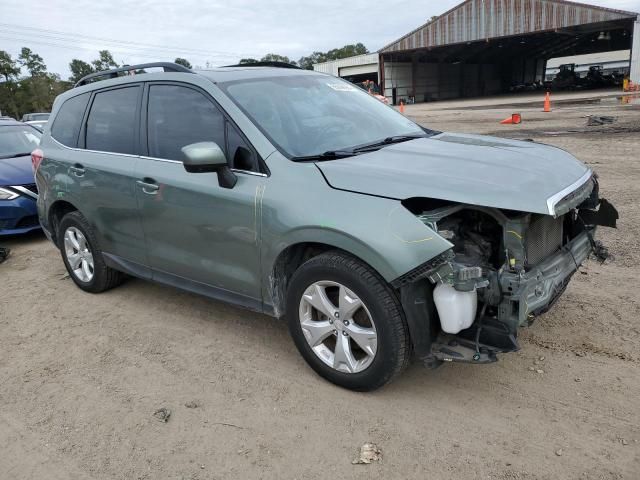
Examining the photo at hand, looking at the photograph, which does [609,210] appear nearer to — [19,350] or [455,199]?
[455,199]

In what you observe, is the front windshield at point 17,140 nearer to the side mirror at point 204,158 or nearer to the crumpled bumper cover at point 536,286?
the side mirror at point 204,158

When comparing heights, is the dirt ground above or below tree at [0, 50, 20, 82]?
below

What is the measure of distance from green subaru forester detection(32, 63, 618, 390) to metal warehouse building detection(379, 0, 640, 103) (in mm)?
37845

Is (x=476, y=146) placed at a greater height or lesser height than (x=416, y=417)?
greater

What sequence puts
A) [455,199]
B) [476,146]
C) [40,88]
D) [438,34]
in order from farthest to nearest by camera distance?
[40,88]
[438,34]
[476,146]
[455,199]

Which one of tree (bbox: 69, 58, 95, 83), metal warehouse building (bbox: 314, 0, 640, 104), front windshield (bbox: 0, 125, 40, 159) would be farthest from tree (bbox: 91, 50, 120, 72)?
front windshield (bbox: 0, 125, 40, 159)

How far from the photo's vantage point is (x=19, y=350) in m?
4.14

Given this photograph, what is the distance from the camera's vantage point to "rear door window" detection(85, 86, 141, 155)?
4.23m

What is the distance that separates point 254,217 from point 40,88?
7062 cm

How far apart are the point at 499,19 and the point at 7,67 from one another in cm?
5755

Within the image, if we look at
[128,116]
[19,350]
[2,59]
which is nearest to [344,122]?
[128,116]

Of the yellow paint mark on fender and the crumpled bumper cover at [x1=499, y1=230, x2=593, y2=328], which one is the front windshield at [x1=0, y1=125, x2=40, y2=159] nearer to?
the yellow paint mark on fender

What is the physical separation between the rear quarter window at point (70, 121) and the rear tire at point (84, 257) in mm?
699

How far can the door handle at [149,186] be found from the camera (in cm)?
391
